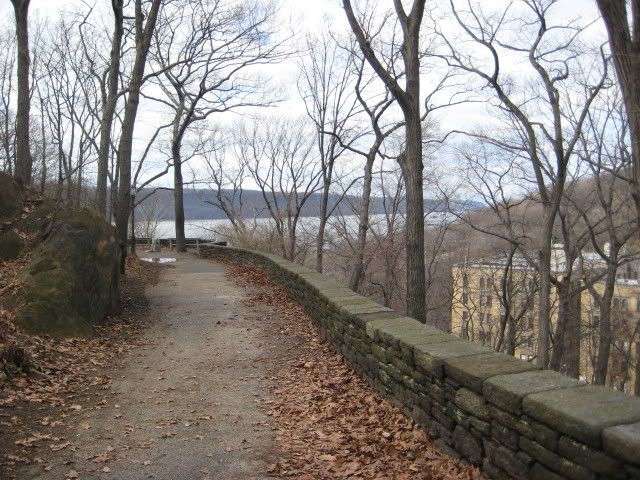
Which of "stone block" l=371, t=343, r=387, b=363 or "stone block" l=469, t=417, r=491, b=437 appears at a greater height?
"stone block" l=371, t=343, r=387, b=363

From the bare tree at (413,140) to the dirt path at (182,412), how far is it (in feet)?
9.18

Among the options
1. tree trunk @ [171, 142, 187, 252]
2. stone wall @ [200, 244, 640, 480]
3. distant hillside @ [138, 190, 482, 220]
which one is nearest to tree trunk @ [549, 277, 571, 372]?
distant hillside @ [138, 190, 482, 220]

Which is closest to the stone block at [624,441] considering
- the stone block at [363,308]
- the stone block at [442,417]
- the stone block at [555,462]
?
the stone block at [555,462]

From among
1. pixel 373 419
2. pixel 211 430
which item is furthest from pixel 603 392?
pixel 211 430

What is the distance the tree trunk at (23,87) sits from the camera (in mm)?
13016

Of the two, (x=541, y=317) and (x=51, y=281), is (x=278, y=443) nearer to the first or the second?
(x=51, y=281)

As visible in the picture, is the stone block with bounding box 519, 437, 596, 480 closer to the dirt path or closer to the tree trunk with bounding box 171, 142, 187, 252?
the dirt path

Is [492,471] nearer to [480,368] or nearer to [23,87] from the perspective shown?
[480,368]

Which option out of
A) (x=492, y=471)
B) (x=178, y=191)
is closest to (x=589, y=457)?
(x=492, y=471)

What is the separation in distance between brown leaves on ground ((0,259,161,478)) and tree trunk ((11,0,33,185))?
6075mm

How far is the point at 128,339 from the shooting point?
340 inches

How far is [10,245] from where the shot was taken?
10.2m

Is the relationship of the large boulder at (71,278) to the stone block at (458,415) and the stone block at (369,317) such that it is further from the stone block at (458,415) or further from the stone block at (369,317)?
the stone block at (458,415)

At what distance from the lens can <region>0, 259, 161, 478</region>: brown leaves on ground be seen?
462cm
